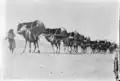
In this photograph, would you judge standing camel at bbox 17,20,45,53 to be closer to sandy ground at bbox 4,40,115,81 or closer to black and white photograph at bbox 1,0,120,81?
black and white photograph at bbox 1,0,120,81

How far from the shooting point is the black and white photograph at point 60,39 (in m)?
2.10

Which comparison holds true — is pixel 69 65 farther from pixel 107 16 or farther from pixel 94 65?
pixel 107 16

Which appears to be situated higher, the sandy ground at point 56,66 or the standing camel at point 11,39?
the standing camel at point 11,39

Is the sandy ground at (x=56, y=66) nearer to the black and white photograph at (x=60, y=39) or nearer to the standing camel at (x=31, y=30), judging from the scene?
the black and white photograph at (x=60, y=39)

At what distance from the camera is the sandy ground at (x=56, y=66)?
2100 mm

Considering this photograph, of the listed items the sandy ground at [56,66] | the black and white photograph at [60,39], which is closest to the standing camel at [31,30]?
the black and white photograph at [60,39]

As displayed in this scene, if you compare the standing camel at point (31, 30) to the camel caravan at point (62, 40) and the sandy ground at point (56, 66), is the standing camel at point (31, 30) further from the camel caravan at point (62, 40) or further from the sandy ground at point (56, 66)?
the sandy ground at point (56, 66)

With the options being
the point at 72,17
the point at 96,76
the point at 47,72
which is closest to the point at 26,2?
the point at 72,17

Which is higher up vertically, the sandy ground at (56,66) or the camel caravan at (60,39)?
the camel caravan at (60,39)

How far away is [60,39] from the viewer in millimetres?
2131

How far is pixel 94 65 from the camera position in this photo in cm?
212

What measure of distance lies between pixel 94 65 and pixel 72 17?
60 cm

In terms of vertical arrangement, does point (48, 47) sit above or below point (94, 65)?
above

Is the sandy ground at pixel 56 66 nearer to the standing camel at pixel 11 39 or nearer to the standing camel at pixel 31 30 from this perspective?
the standing camel at pixel 11 39
